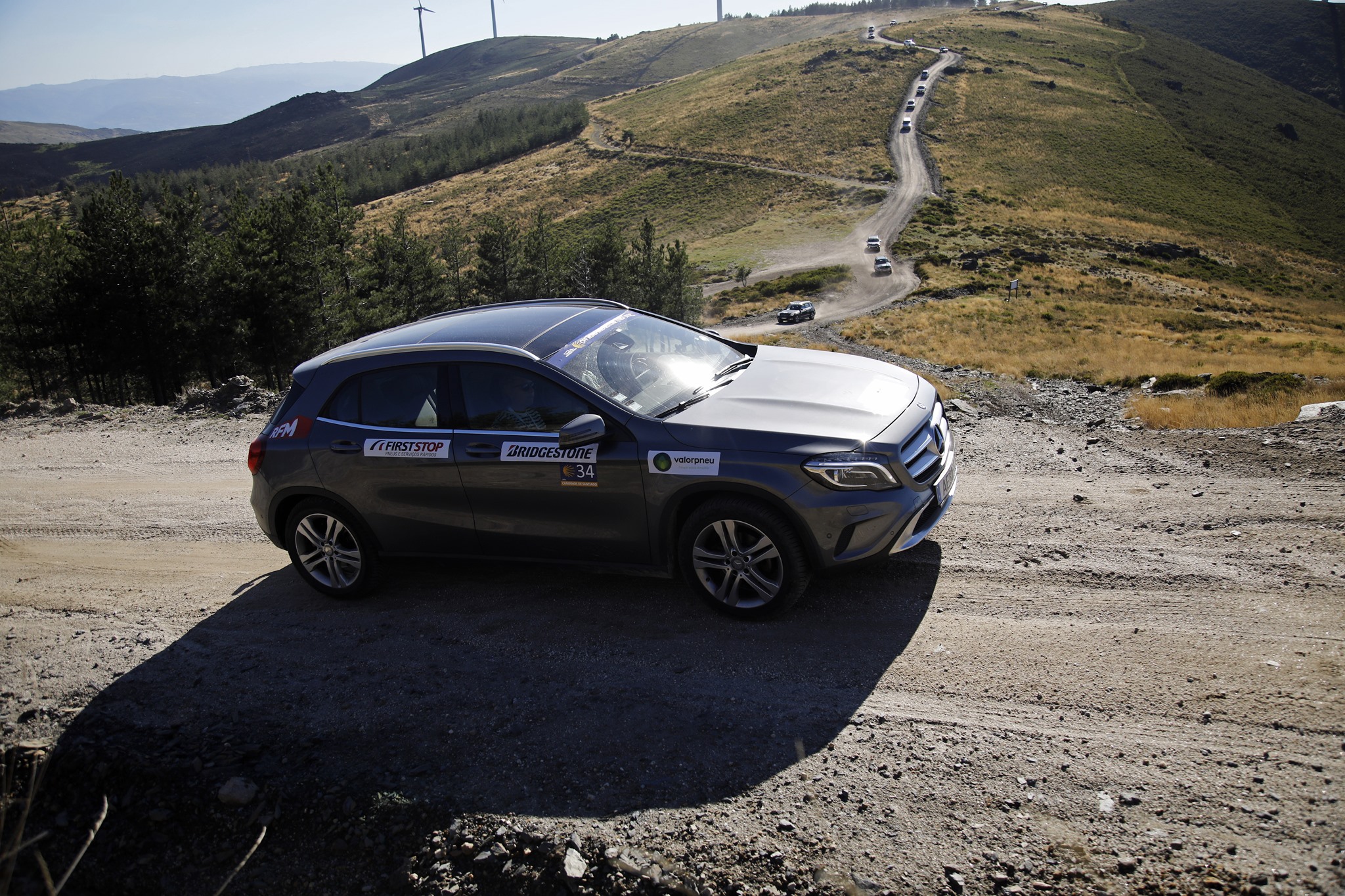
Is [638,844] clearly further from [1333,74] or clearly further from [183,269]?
[1333,74]

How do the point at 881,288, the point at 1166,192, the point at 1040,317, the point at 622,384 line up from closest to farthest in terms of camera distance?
the point at 622,384
the point at 1040,317
the point at 881,288
the point at 1166,192

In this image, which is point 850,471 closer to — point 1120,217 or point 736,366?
point 736,366

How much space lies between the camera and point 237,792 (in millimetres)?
3775

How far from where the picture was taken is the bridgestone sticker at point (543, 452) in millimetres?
4855

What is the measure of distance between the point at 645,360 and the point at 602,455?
3.26 feet

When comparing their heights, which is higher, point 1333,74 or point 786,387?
point 1333,74

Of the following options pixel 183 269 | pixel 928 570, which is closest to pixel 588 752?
pixel 928 570

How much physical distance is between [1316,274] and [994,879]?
83.5m

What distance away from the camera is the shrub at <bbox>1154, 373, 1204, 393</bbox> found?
40.9 ft

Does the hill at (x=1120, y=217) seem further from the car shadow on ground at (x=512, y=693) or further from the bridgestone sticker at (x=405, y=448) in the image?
the bridgestone sticker at (x=405, y=448)

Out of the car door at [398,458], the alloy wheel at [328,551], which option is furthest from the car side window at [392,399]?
the alloy wheel at [328,551]

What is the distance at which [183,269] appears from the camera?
31156 mm

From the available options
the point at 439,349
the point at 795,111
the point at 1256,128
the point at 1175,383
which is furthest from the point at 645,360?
the point at 1256,128

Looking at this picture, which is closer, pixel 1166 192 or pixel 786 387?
pixel 786 387
